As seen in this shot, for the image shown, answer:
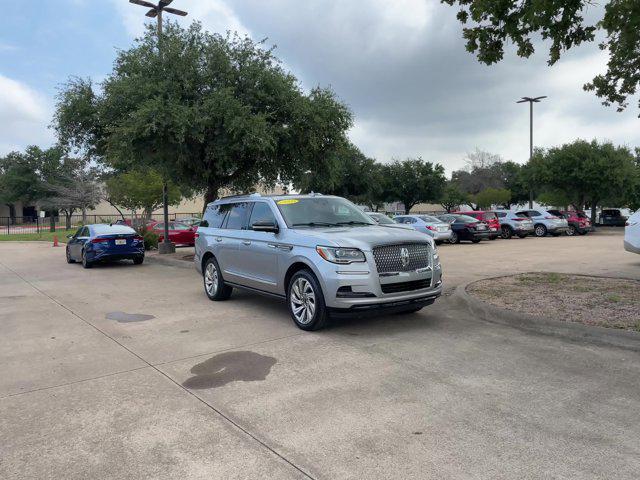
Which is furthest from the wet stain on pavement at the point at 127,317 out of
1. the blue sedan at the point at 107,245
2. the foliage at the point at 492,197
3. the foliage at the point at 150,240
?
the foliage at the point at 492,197

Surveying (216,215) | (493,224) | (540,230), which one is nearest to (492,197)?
(540,230)

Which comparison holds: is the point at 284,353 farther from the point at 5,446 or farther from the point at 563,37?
the point at 563,37

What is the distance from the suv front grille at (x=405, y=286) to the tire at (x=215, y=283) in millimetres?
3637

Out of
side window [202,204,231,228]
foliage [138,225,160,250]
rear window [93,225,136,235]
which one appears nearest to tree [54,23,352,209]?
rear window [93,225,136,235]

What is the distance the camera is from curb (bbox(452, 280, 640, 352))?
5.96 m

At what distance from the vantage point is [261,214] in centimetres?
837

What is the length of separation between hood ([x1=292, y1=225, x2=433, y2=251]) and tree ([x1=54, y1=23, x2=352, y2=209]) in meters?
6.87

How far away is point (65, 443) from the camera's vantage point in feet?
12.4

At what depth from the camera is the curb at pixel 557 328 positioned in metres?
5.96

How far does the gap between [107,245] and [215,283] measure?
7.79 m

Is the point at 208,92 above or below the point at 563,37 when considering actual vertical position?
above

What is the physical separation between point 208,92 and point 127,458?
42.4 ft

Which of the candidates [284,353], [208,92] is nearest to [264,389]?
[284,353]

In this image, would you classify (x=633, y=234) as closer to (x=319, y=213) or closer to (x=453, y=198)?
(x=319, y=213)
